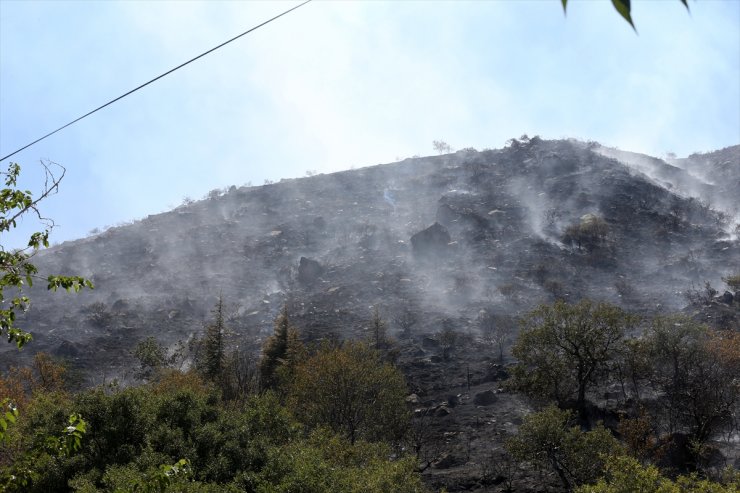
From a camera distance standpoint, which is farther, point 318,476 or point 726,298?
point 726,298

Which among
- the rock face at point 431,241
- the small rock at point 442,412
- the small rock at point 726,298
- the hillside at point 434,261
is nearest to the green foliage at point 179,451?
the hillside at point 434,261

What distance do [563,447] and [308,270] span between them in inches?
1907

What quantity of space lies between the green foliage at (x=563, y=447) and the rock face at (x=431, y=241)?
46832 mm

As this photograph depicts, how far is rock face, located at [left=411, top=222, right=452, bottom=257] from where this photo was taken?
231 feet

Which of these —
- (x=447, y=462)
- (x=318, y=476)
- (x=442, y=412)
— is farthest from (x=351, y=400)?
(x=318, y=476)

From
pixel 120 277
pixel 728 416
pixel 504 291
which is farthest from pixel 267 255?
pixel 728 416

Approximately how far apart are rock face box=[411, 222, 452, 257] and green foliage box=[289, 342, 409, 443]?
124 ft

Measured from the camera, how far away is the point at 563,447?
21875mm

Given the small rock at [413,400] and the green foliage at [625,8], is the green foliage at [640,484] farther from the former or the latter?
the small rock at [413,400]

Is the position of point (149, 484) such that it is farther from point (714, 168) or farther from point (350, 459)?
point (714, 168)

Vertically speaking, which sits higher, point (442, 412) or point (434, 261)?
point (434, 261)

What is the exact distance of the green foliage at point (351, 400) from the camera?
3003cm

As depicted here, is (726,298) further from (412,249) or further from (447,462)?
(447,462)

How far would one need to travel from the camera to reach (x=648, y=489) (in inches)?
540
